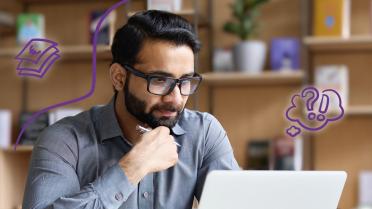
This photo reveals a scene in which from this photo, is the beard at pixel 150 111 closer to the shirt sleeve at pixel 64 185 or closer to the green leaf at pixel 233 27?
the shirt sleeve at pixel 64 185

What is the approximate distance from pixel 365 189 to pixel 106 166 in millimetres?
1578

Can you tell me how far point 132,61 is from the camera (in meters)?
1.29

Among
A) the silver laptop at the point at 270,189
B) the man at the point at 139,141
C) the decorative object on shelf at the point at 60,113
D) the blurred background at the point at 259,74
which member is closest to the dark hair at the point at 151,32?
the man at the point at 139,141

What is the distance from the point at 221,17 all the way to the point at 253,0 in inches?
8.4

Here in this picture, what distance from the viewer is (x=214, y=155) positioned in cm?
140

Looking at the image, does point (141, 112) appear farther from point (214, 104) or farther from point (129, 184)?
point (214, 104)

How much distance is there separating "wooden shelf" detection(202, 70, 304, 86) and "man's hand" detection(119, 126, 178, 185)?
1.14m

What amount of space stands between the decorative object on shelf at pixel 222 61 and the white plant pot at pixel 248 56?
0.07 m

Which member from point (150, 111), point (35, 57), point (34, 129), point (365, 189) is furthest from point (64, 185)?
point (365, 189)

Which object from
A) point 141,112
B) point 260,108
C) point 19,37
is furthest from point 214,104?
point 141,112

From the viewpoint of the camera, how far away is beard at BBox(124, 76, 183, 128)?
1.27m

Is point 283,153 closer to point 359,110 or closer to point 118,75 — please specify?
point 359,110

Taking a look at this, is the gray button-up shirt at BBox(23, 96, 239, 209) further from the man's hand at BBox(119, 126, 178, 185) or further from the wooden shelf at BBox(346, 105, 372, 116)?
the wooden shelf at BBox(346, 105, 372, 116)

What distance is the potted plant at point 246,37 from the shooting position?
8.29 feet
